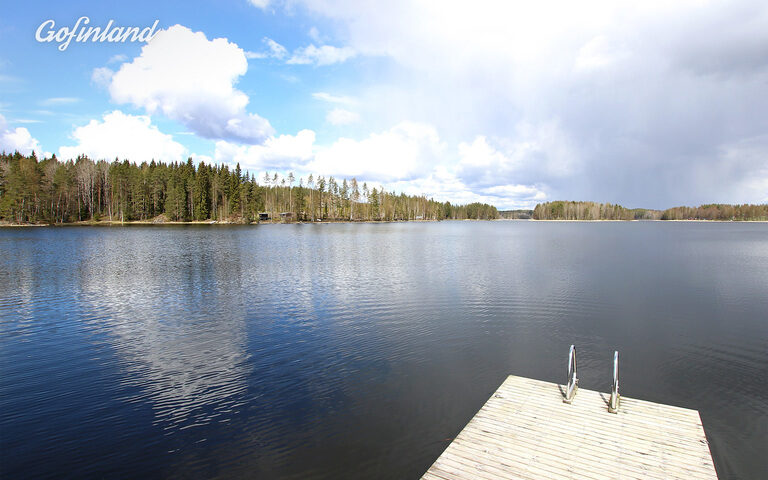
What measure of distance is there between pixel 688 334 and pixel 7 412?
92.3ft

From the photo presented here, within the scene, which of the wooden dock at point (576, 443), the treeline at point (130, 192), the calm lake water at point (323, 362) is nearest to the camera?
the wooden dock at point (576, 443)

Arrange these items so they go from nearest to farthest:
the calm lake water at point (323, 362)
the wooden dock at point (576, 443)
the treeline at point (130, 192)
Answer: the wooden dock at point (576, 443), the calm lake water at point (323, 362), the treeline at point (130, 192)

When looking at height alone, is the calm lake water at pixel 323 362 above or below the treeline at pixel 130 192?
below

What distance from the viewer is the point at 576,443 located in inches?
357

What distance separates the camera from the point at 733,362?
1623 cm

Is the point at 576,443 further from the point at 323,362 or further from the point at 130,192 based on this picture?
the point at 130,192

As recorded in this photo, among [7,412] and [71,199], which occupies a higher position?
[71,199]

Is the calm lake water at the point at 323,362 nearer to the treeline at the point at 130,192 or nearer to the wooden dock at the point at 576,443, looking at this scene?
the wooden dock at the point at 576,443

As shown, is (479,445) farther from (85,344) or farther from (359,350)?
(85,344)

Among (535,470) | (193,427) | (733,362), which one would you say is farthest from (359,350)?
(733,362)

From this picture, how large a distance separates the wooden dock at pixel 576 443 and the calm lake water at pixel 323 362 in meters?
1.24

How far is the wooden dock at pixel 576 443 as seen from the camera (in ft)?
26.4

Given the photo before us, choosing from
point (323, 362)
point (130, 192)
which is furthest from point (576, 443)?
point (130, 192)

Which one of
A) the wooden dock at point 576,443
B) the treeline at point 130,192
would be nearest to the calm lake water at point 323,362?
the wooden dock at point 576,443
